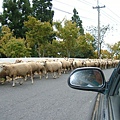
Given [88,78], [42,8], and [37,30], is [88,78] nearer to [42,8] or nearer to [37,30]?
Answer: [37,30]

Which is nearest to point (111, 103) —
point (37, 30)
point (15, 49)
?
point (15, 49)

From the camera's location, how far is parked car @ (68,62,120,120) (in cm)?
204

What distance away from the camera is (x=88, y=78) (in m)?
2.44

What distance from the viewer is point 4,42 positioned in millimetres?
37812

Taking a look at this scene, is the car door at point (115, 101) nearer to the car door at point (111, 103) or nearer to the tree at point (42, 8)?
the car door at point (111, 103)

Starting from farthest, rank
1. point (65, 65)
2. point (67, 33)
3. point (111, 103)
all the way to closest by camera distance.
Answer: point (67, 33), point (65, 65), point (111, 103)

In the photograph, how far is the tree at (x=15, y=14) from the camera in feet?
150

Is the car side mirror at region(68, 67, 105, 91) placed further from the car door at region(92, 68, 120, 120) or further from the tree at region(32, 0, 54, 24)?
the tree at region(32, 0, 54, 24)

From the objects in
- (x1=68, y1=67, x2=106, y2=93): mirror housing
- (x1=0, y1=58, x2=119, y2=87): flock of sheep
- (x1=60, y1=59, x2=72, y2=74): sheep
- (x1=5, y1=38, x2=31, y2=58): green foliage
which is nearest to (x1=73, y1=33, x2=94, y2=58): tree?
(x1=5, y1=38, x2=31, y2=58): green foliage

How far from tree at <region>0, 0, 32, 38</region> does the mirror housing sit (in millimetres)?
44411

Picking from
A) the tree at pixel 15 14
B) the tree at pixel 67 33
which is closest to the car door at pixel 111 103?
the tree at pixel 67 33

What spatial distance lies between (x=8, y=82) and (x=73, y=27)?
30.5 meters

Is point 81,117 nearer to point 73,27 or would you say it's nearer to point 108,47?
point 73,27

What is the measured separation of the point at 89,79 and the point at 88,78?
13 millimetres
